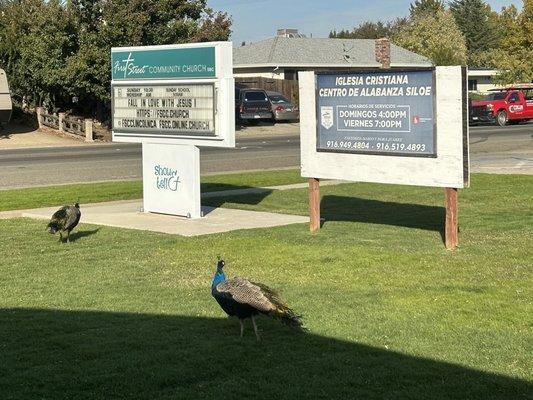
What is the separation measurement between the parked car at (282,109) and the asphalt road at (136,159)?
1152 cm

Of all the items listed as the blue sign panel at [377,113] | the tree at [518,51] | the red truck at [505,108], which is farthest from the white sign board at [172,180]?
the tree at [518,51]

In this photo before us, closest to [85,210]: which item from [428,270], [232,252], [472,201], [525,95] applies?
[232,252]

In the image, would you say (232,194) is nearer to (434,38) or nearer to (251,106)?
(251,106)

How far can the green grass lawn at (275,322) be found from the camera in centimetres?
655

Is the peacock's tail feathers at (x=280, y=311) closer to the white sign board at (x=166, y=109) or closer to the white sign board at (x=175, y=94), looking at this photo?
the white sign board at (x=175, y=94)

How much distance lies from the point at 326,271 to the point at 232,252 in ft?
5.90

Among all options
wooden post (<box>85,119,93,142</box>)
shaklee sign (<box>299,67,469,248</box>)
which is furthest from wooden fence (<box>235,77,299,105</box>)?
shaklee sign (<box>299,67,469,248</box>)

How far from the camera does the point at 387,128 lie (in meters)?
12.7

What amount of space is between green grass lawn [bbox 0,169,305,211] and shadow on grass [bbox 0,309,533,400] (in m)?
9.96

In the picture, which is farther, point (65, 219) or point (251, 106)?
point (251, 106)

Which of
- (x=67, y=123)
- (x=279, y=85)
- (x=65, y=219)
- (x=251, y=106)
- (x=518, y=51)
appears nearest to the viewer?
(x=65, y=219)

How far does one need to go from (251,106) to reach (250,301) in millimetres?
42416

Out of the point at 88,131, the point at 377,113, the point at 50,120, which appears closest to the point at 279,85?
the point at 50,120

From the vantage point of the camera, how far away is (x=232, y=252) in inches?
472
